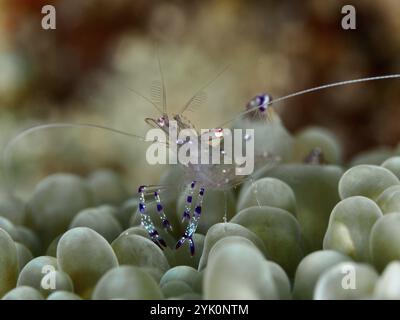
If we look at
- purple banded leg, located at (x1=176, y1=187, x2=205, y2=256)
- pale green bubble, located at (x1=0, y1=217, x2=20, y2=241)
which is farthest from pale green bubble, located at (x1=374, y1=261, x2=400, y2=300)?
pale green bubble, located at (x1=0, y1=217, x2=20, y2=241)

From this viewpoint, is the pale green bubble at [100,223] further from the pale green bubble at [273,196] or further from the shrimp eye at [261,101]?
the shrimp eye at [261,101]

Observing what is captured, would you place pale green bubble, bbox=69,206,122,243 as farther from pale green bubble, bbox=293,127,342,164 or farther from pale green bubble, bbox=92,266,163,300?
pale green bubble, bbox=293,127,342,164

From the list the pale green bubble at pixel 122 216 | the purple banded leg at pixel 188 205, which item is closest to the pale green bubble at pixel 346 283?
the purple banded leg at pixel 188 205

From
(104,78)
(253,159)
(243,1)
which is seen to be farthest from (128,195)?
(243,1)

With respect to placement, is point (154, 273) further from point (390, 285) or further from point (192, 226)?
point (390, 285)

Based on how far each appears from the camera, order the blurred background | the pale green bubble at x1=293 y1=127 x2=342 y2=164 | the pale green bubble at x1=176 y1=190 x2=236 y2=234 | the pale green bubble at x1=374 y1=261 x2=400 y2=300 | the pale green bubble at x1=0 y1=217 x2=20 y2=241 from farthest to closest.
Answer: the blurred background → the pale green bubble at x1=293 y1=127 x2=342 y2=164 → the pale green bubble at x1=176 y1=190 x2=236 y2=234 → the pale green bubble at x1=0 y1=217 x2=20 y2=241 → the pale green bubble at x1=374 y1=261 x2=400 y2=300
